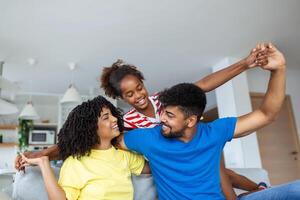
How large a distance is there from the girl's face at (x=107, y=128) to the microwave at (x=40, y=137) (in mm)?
4134

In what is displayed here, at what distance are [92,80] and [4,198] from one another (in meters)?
3.51

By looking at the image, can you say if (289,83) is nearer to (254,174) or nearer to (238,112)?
(238,112)

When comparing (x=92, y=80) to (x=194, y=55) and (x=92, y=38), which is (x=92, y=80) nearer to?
(x=92, y=38)

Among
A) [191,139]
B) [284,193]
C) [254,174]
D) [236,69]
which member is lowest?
[254,174]

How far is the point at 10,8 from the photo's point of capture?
2.59m

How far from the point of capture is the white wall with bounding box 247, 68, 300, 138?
440 cm

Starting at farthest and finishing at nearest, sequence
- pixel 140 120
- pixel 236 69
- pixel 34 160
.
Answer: pixel 140 120
pixel 236 69
pixel 34 160

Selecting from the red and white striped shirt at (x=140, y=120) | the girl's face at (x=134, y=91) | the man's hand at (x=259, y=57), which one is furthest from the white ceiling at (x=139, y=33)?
the man's hand at (x=259, y=57)

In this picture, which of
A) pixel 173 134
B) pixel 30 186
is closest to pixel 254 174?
pixel 173 134

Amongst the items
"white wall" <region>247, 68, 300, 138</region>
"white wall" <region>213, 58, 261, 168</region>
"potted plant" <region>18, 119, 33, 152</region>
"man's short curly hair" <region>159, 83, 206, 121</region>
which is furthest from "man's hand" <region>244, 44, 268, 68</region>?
"potted plant" <region>18, 119, 33, 152</region>

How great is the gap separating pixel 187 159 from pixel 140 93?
20.4 inches

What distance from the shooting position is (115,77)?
1.65 m

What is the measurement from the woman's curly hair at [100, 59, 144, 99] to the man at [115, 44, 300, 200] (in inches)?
15.7

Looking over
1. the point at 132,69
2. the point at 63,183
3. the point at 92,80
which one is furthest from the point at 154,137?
the point at 92,80
